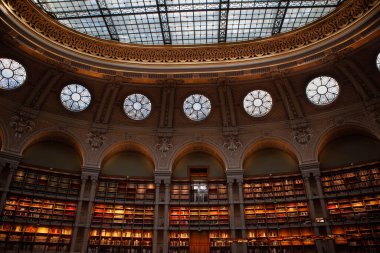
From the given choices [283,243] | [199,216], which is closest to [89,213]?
[199,216]

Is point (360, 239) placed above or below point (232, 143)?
below

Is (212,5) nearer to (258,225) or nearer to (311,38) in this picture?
→ (311,38)

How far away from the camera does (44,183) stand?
674 inches

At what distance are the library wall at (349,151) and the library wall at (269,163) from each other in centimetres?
182

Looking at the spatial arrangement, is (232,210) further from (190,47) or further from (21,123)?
(21,123)

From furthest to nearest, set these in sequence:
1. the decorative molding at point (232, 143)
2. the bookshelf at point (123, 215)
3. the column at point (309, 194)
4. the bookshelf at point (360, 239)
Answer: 1. the decorative molding at point (232, 143)
2. the bookshelf at point (123, 215)
3. the column at point (309, 194)
4. the bookshelf at point (360, 239)

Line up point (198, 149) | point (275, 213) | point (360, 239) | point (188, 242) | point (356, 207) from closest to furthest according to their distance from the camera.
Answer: point (360, 239) < point (356, 207) < point (188, 242) < point (275, 213) < point (198, 149)

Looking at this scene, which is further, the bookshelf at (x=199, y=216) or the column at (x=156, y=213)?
the bookshelf at (x=199, y=216)

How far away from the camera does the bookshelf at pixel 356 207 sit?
48.5 feet

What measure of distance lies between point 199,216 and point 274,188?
481 centimetres

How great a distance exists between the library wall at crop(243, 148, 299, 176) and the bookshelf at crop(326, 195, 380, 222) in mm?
2926

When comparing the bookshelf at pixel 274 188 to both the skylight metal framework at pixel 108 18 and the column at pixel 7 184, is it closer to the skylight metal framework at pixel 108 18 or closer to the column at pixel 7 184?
the skylight metal framework at pixel 108 18

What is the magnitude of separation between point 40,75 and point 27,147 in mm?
4280

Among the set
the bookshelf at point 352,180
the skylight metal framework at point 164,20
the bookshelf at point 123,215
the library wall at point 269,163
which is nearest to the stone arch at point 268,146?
the library wall at point 269,163
